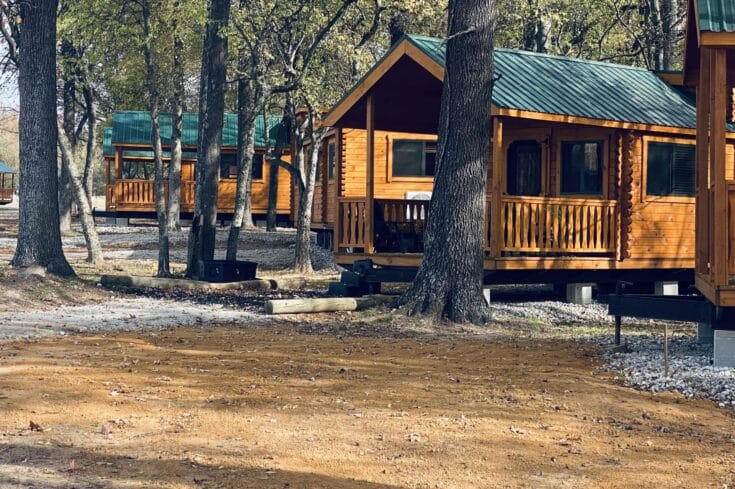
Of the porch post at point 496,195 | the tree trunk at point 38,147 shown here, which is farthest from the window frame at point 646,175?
the tree trunk at point 38,147

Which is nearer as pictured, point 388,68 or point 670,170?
point 388,68

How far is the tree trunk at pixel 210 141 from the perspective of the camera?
21.1 m

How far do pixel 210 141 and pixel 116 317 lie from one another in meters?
7.88

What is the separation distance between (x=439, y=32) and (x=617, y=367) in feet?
69.7

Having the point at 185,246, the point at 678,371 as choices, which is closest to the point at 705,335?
the point at 678,371

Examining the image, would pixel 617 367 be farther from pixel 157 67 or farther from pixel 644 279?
pixel 157 67

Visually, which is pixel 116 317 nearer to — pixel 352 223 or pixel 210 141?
pixel 352 223

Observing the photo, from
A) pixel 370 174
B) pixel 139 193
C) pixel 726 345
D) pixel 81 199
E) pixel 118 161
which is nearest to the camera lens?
pixel 726 345

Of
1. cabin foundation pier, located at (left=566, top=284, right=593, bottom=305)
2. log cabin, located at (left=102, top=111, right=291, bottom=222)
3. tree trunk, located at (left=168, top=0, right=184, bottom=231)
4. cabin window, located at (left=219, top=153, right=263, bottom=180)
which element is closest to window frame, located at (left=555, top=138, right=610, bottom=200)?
cabin foundation pier, located at (left=566, top=284, right=593, bottom=305)

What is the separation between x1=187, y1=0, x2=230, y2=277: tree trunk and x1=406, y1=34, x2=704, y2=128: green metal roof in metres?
5.08

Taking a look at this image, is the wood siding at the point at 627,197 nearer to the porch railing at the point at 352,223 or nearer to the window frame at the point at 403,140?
the porch railing at the point at 352,223

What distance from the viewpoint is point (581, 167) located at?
19062 mm

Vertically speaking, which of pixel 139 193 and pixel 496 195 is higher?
pixel 139 193

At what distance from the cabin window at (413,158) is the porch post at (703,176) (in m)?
12.2
